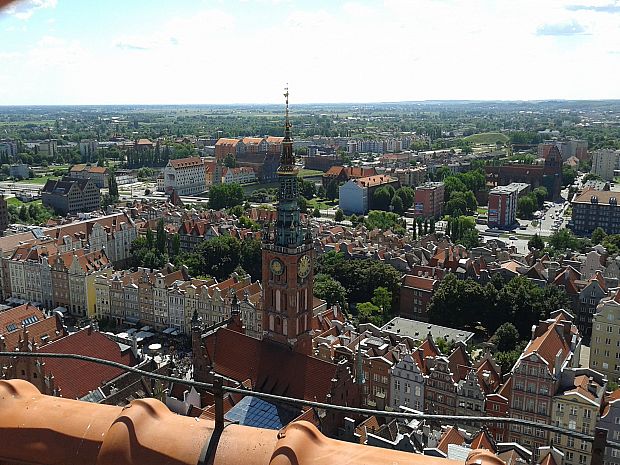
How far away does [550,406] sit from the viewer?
16312 mm

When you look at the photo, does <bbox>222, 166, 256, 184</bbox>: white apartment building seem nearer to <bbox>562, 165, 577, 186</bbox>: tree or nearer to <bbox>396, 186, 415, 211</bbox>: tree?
<bbox>396, 186, 415, 211</bbox>: tree

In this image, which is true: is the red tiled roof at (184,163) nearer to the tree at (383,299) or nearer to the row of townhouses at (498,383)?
the tree at (383,299)

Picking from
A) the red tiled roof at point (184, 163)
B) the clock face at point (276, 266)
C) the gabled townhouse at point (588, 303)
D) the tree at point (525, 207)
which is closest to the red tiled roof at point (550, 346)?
the clock face at point (276, 266)

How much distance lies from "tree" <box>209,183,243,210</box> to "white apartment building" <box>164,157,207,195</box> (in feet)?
32.3

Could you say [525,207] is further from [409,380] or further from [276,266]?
[276,266]

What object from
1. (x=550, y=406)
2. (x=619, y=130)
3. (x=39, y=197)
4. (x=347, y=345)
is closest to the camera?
(x=550, y=406)

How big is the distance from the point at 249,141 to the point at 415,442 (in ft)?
301

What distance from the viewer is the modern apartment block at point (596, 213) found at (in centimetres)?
4816

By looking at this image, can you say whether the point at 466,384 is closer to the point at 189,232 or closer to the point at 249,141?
the point at 189,232

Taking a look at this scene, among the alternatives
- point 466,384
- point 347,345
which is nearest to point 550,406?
point 466,384

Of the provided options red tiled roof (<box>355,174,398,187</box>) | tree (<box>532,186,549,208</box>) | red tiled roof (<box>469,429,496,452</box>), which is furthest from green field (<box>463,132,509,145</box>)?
red tiled roof (<box>469,429,496,452</box>)

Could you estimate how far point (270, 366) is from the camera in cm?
1662

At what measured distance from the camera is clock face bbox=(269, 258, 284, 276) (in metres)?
17.2

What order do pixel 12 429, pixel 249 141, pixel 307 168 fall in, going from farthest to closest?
pixel 249 141
pixel 307 168
pixel 12 429
